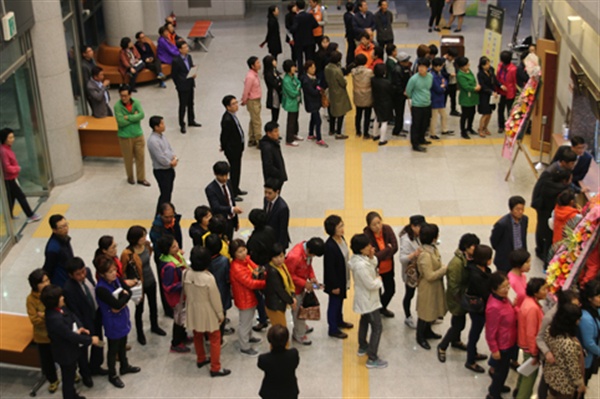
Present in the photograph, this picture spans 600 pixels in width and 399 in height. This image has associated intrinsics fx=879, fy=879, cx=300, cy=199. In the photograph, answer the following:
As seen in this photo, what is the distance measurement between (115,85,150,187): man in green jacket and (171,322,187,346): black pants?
4.68m

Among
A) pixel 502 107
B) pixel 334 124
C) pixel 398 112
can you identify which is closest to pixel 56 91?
pixel 334 124

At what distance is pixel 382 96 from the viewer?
14.3 meters

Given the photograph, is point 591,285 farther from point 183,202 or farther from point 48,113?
point 48,113

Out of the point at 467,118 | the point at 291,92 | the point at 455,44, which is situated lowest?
the point at 467,118

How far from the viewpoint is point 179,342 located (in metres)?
9.47

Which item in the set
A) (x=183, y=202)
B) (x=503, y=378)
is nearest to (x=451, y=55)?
(x=183, y=202)

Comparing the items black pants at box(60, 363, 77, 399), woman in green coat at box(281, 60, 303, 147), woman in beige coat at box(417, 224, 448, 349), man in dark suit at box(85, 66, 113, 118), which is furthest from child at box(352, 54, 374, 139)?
black pants at box(60, 363, 77, 399)

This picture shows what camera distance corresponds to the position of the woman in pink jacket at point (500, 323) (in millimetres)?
7961

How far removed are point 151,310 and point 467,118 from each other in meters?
7.42

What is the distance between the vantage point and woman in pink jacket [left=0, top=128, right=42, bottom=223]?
11805mm

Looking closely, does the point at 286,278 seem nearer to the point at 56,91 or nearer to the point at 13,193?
the point at 13,193

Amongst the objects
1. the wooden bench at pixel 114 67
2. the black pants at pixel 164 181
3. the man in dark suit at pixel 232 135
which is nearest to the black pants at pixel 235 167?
the man in dark suit at pixel 232 135

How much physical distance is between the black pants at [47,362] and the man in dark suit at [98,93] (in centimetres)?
662

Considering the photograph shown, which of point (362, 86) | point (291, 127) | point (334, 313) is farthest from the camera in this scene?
point (291, 127)
